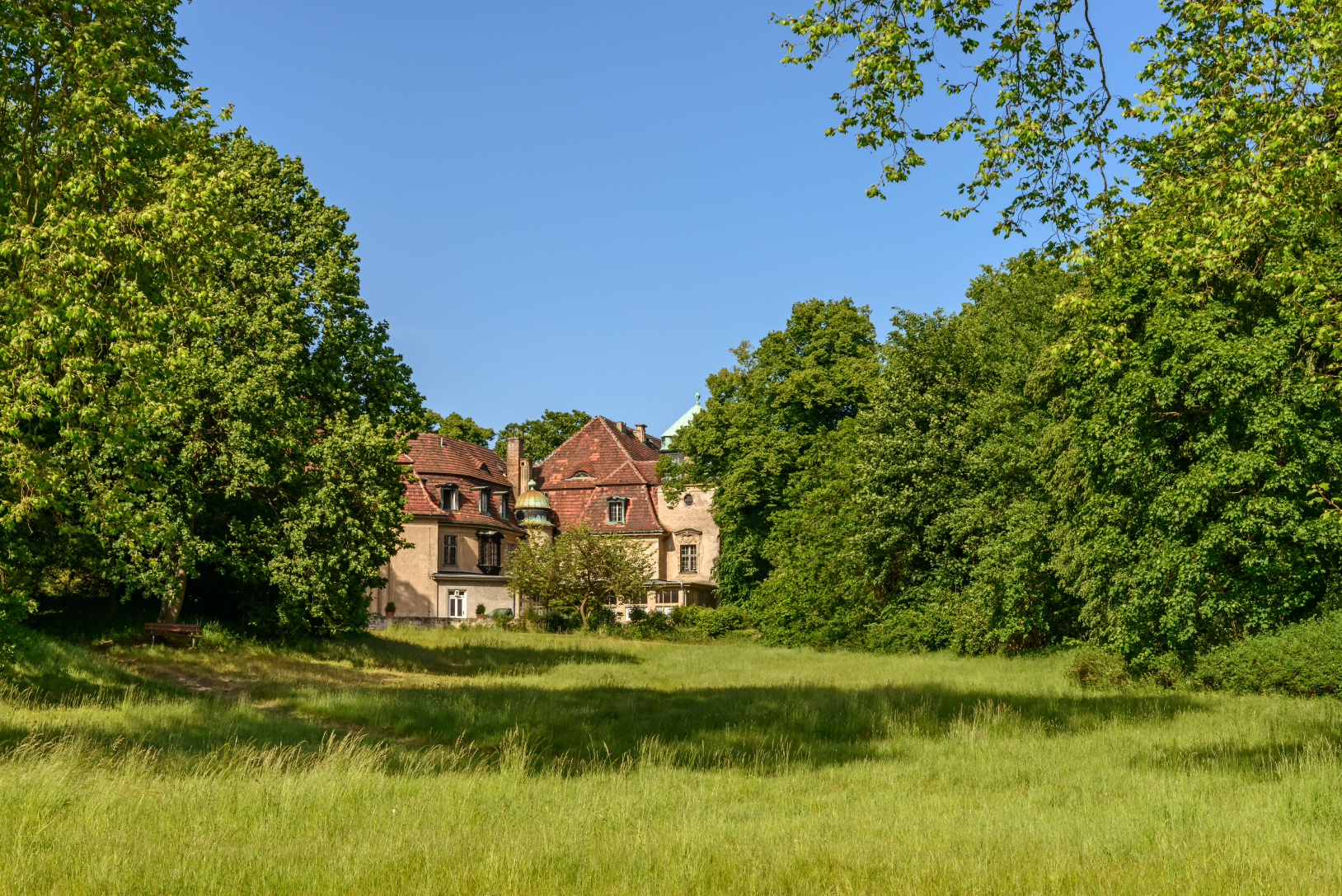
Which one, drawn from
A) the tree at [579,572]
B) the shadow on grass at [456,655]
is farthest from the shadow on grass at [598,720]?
the tree at [579,572]

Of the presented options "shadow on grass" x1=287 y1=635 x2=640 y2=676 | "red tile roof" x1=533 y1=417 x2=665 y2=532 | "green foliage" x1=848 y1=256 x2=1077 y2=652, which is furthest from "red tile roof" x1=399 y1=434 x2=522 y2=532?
"green foliage" x1=848 y1=256 x2=1077 y2=652

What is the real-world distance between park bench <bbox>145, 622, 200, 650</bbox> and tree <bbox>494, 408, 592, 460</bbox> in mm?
58573

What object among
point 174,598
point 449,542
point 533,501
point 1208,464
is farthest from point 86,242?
point 533,501

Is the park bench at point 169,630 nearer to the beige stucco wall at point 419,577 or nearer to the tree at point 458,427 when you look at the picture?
the beige stucco wall at point 419,577

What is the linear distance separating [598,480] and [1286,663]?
49.1m

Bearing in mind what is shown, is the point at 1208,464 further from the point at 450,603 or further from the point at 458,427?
the point at 458,427

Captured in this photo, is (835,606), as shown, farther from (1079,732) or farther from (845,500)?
(1079,732)

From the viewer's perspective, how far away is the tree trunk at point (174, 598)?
2505 centimetres

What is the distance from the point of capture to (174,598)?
25.7 meters

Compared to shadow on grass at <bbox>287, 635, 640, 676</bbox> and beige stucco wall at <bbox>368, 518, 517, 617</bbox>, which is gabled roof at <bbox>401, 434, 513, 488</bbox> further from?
shadow on grass at <bbox>287, 635, 640, 676</bbox>

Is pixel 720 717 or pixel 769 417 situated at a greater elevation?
pixel 769 417

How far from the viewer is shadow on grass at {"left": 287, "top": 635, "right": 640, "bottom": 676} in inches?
1104

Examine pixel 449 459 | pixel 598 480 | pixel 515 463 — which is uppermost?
pixel 515 463

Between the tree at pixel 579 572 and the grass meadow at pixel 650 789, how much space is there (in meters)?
27.2
